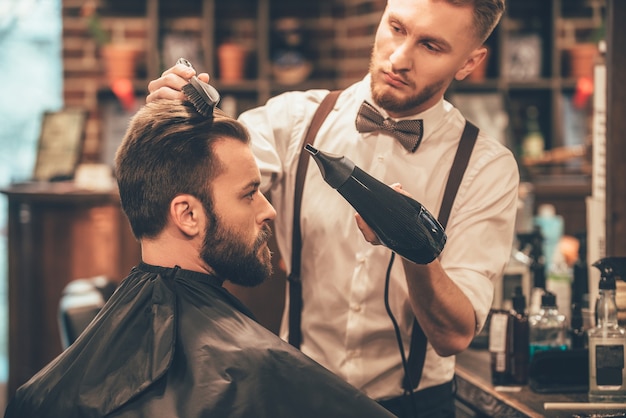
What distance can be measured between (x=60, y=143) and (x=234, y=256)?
346 centimetres

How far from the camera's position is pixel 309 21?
5441 mm

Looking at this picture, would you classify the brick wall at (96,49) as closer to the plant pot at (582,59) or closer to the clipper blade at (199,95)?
the plant pot at (582,59)

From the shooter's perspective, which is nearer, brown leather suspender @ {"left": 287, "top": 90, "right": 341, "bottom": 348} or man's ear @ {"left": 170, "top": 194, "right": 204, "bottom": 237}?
man's ear @ {"left": 170, "top": 194, "right": 204, "bottom": 237}

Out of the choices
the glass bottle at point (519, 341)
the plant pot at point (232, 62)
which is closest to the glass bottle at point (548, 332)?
the glass bottle at point (519, 341)

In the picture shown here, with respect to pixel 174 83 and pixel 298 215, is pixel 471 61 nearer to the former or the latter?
pixel 298 215

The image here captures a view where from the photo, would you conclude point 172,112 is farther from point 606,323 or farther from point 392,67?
point 606,323

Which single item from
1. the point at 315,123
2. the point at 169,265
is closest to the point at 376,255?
the point at 315,123

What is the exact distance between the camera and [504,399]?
1.95 metres

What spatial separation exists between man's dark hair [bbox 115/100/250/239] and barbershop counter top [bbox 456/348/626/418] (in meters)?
0.81

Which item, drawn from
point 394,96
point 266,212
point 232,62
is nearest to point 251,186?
point 266,212

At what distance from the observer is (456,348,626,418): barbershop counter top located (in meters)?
1.80

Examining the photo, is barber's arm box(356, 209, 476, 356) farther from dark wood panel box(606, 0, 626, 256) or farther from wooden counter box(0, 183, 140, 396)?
wooden counter box(0, 183, 140, 396)

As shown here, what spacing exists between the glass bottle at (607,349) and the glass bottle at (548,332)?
273 mm

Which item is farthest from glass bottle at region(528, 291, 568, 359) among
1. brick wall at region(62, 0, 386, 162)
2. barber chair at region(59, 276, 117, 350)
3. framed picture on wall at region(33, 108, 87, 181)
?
brick wall at region(62, 0, 386, 162)
